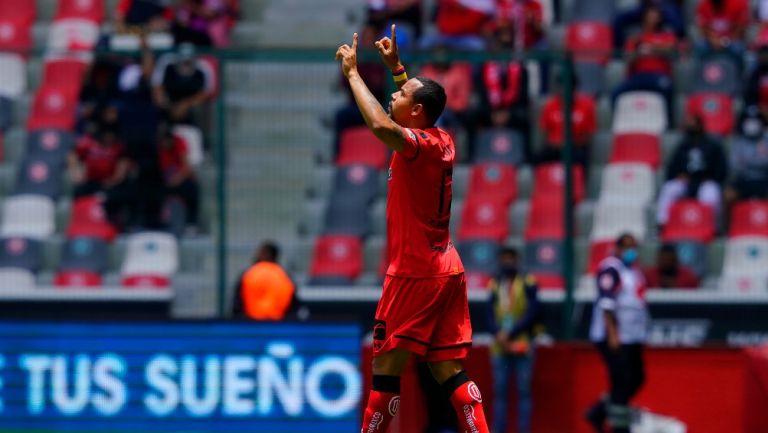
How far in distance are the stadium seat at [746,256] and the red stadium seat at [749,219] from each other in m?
0.06

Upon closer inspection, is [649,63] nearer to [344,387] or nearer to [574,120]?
[574,120]

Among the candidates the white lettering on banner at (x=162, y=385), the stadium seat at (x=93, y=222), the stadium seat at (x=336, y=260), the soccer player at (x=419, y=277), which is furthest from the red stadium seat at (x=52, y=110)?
the soccer player at (x=419, y=277)

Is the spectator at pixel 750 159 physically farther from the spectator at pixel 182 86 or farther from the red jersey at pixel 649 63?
the spectator at pixel 182 86

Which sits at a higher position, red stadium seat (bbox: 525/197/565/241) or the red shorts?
red stadium seat (bbox: 525/197/565/241)

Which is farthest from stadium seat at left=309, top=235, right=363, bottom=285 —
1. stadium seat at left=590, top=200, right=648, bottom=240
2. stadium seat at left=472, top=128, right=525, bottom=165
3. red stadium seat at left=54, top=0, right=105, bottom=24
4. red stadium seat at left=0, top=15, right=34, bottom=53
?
red stadium seat at left=0, top=15, right=34, bottom=53

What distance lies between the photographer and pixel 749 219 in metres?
14.4

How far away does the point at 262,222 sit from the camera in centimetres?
1451

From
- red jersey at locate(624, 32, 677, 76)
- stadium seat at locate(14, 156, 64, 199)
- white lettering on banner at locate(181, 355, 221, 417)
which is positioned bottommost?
white lettering on banner at locate(181, 355, 221, 417)

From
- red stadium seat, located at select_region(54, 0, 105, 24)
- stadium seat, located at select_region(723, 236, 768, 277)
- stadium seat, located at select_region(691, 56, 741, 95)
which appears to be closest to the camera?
stadium seat, located at select_region(723, 236, 768, 277)

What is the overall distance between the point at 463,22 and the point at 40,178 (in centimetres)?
470

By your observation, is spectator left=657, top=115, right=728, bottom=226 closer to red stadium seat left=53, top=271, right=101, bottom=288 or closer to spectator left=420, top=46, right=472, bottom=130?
spectator left=420, top=46, right=472, bottom=130

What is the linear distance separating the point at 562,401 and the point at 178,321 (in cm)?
397

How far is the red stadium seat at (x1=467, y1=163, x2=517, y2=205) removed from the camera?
14.5 m

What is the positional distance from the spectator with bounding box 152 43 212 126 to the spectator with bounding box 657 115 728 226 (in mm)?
4252
